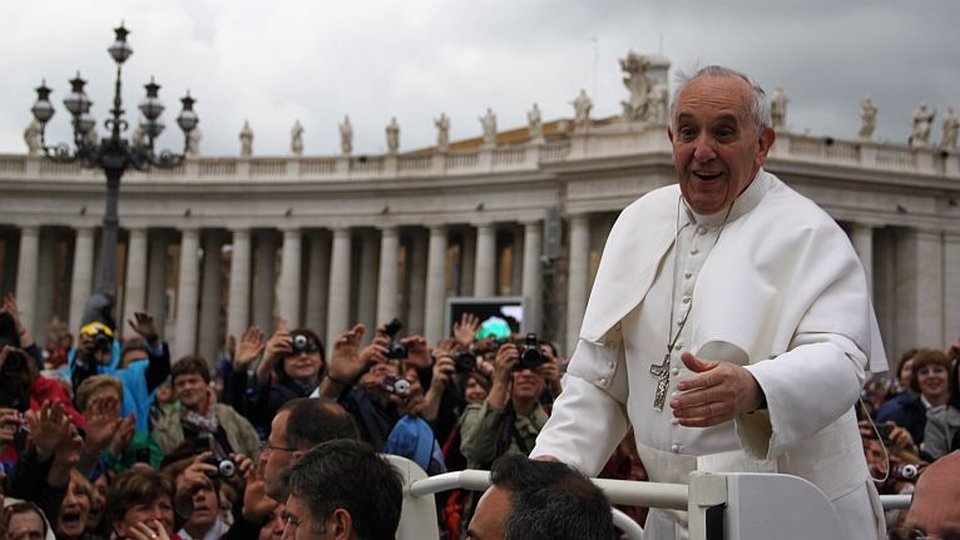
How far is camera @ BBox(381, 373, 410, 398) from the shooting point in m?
8.31

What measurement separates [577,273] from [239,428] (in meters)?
39.7

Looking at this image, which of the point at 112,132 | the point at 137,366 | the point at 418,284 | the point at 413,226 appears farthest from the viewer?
the point at 418,284

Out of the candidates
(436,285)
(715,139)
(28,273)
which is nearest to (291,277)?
(436,285)

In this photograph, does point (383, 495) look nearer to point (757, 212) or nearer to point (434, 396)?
point (757, 212)

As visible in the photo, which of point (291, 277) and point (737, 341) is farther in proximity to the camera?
point (291, 277)

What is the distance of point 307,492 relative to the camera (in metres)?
4.14

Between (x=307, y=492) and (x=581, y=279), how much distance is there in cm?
4442

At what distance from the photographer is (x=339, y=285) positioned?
55719mm

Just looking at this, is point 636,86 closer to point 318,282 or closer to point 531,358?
point 318,282

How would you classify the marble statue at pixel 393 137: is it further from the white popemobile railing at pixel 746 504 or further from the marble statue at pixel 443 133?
the white popemobile railing at pixel 746 504

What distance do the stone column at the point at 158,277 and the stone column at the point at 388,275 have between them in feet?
39.2

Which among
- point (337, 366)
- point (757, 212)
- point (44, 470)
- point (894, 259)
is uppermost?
point (894, 259)

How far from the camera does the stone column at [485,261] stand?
52219 mm

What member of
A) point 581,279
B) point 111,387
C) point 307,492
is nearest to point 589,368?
point 307,492
